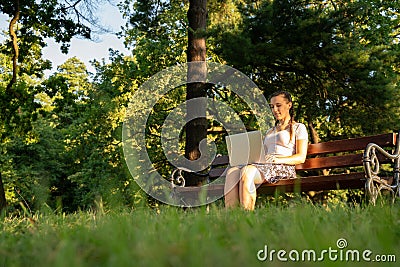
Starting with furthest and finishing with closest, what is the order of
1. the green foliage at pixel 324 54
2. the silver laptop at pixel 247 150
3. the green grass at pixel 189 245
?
the green foliage at pixel 324 54, the silver laptop at pixel 247 150, the green grass at pixel 189 245

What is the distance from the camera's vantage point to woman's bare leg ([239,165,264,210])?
4.29m

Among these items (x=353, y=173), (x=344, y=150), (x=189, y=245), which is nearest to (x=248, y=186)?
(x=353, y=173)

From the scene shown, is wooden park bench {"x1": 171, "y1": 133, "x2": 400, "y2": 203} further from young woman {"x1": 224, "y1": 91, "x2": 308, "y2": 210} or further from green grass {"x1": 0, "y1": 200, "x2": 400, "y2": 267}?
green grass {"x1": 0, "y1": 200, "x2": 400, "y2": 267}

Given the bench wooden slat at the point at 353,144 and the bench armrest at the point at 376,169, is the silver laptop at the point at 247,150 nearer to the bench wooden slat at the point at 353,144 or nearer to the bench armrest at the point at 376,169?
the bench wooden slat at the point at 353,144

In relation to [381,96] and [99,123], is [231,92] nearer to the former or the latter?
[381,96]

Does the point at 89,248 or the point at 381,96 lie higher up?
the point at 381,96

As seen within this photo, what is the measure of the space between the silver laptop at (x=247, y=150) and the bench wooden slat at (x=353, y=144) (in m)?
0.51

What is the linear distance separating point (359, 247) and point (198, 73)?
22.2 feet

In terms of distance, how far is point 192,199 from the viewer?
540 cm

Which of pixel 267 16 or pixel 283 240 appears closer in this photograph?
pixel 283 240

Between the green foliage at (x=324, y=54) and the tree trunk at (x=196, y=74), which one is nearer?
the tree trunk at (x=196, y=74)

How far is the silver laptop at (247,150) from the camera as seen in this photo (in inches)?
198

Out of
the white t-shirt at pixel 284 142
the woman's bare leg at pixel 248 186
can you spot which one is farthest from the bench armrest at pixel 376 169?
the woman's bare leg at pixel 248 186

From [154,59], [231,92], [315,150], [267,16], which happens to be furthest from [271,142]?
[154,59]
